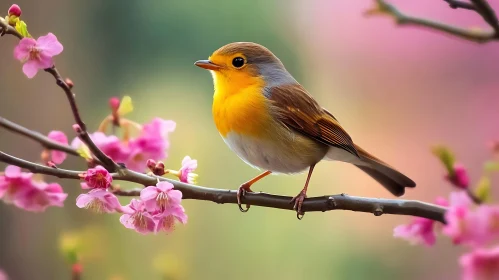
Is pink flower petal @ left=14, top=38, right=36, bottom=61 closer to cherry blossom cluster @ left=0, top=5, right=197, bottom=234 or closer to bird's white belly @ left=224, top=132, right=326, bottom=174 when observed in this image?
cherry blossom cluster @ left=0, top=5, right=197, bottom=234

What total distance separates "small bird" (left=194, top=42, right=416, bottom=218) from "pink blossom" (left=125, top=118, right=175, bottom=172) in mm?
77

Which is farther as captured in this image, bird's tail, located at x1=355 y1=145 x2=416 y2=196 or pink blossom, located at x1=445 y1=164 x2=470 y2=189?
bird's tail, located at x1=355 y1=145 x2=416 y2=196

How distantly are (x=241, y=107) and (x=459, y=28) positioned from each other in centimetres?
27

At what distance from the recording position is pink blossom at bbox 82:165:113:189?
51 centimetres

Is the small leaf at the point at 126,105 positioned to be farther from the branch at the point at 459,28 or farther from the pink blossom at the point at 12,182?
the branch at the point at 459,28

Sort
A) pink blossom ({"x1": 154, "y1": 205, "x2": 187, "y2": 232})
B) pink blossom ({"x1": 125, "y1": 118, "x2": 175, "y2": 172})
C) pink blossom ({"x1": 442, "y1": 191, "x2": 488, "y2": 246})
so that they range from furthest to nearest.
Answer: pink blossom ({"x1": 125, "y1": 118, "x2": 175, "y2": 172}), pink blossom ({"x1": 154, "y1": 205, "x2": 187, "y2": 232}), pink blossom ({"x1": 442, "y1": 191, "x2": 488, "y2": 246})

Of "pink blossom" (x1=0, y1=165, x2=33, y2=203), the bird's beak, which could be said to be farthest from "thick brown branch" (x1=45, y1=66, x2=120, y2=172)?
the bird's beak

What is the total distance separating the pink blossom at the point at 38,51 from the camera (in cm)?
52

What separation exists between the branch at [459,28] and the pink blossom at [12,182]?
388mm

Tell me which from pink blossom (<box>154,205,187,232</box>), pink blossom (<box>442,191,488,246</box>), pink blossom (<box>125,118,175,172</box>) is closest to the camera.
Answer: pink blossom (<box>442,191,488,246</box>)

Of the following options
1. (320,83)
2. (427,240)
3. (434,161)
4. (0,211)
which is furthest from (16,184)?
(434,161)

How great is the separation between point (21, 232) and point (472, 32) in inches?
40.7

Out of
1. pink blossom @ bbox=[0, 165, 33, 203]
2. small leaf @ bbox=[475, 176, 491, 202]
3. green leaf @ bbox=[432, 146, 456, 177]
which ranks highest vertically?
pink blossom @ bbox=[0, 165, 33, 203]

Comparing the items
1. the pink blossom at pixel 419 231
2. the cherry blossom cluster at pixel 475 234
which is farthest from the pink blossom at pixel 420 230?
the cherry blossom cluster at pixel 475 234
